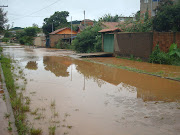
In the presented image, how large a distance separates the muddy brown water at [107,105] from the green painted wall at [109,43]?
36.9 feet

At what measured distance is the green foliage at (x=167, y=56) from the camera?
13880 mm

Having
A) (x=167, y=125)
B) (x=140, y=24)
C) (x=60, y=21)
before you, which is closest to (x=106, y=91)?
(x=167, y=125)

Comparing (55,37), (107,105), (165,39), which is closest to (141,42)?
(165,39)

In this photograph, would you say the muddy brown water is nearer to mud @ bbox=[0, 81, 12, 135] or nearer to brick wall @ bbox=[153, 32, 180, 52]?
mud @ bbox=[0, 81, 12, 135]

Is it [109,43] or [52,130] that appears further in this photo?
[109,43]

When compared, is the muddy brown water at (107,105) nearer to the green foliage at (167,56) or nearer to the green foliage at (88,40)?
the green foliage at (167,56)

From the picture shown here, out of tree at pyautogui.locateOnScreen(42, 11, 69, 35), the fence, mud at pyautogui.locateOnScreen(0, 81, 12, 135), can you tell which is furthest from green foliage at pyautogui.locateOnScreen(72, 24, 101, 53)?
tree at pyautogui.locateOnScreen(42, 11, 69, 35)

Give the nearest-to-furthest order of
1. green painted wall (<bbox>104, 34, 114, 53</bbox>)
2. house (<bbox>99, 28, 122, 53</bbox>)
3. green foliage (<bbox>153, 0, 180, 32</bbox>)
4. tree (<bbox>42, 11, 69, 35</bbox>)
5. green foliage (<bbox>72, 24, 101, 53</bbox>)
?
green foliage (<bbox>153, 0, 180, 32</bbox>), house (<bbox>99, 28, 122, 53</bbox>), green painted wall (<bbox>104, 34, 114, 53</bbox>), green foliage (<bbox>72, 24, 101, 53</bbox>), tree (<bbox>42, 11, 69, 35</bbox>)

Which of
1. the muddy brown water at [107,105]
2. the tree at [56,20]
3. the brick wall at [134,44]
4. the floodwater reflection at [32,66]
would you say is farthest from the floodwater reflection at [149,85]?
the tree at [56,20]

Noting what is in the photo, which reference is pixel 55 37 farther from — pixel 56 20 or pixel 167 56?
pixel 167 56

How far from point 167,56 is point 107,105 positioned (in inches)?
383

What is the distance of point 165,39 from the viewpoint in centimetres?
1462

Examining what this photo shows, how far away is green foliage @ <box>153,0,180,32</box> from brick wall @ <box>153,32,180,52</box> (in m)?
0.70

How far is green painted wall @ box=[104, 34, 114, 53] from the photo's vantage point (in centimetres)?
2067
